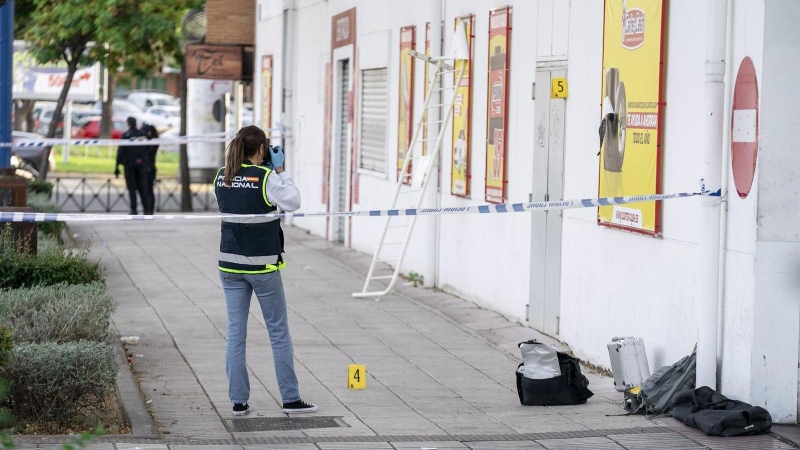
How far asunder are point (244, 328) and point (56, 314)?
4.50ft

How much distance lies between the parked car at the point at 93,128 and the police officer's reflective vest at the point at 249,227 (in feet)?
135

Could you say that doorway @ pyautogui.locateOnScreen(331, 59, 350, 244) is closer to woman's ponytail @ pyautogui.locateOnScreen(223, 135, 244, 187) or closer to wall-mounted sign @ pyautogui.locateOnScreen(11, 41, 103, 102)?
woman's ponytail @ pyautogui.locateOnScreen(223, 135, 244, 187)

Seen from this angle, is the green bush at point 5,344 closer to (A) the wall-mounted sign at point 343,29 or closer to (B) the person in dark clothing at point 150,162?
(A) the wall-mounted sign at point 343,29

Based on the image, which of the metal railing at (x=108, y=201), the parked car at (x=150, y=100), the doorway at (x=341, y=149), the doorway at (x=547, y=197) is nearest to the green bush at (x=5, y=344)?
the doorway at (x=547, y=197)


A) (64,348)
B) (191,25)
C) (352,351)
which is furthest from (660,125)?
(191,25)

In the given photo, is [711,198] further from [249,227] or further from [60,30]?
[60,30]

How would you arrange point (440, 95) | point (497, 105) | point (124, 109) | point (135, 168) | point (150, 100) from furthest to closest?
point (150, 100)
point (124, 109)
point (135, 168)
point (440, 95)
point (497, 105)

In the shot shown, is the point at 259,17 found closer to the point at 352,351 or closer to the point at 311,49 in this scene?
the point at 311,49

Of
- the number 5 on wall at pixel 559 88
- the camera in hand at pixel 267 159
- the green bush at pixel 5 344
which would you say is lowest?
the green bush at pixel 5 344

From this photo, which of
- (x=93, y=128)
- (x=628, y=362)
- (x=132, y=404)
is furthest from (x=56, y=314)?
(x=93, y=128)

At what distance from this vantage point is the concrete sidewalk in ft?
24.6

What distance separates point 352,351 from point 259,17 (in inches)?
603

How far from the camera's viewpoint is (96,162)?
136ft

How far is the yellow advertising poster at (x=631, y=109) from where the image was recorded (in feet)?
29.3
